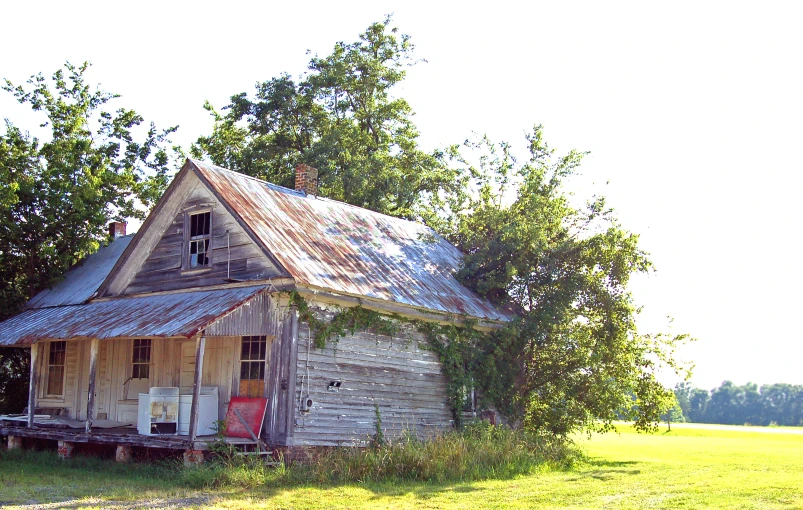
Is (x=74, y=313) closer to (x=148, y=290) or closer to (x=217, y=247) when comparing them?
(x=148, y=290)

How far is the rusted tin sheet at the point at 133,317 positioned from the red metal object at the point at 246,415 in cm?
194

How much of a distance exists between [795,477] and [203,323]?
11502 millimetres

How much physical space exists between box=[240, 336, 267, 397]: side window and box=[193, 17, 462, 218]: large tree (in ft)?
52.1

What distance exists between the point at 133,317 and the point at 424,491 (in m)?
6.92

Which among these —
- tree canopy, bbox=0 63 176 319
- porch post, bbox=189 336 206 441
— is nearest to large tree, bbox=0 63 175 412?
tree canopy, bbox=0 63 176 319

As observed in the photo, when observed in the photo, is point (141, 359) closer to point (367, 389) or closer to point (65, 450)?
point (65, 450)

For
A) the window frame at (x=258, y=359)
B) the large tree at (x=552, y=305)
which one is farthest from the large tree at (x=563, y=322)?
the window frame at (x=258, y=359)

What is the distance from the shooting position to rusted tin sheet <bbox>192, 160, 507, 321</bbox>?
1659 centimetres

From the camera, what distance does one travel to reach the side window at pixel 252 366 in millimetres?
15984

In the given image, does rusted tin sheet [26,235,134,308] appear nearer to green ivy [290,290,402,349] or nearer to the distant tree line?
green ivy [290,290,402,349]

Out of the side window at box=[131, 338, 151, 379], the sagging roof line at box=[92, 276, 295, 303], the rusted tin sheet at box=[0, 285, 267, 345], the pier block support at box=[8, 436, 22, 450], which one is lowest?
the pier block support at box=[8, 436, 22, 450]

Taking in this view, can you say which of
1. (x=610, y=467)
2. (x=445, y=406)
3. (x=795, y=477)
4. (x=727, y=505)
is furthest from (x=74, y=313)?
(x=795, y=477)

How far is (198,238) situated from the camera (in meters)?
17.8

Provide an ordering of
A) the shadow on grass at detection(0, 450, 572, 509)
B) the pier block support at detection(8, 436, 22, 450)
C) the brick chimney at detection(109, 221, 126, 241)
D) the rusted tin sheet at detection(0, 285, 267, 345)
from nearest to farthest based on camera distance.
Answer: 1. the shadow on grass at detection(0, 450, 572, 509)
2. the rusted tin sheet at detection(0, 285, 267, 345)
3. the pier block support at detection(8, 436, 22, 450)
4. the brick chimney at detection(109, 221, 126, 241)
